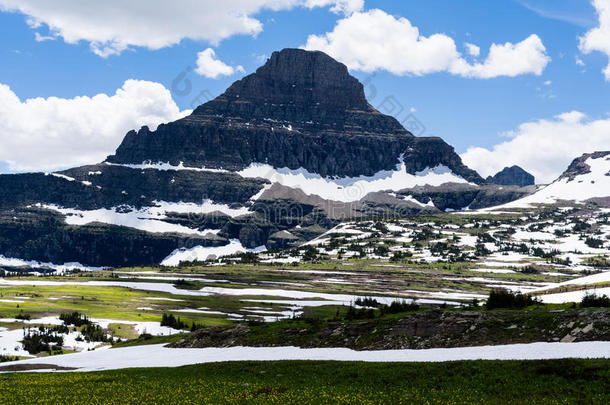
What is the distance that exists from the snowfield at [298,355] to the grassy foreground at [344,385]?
336 cm

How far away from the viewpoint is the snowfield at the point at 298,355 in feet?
109

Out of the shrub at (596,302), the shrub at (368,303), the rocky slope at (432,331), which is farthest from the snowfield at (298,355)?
the shrub at (368,303)

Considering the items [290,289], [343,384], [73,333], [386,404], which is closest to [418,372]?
[343,384]

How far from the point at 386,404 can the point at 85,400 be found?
58.8 feet

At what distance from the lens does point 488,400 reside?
25219 mm

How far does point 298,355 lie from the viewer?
45.0 m

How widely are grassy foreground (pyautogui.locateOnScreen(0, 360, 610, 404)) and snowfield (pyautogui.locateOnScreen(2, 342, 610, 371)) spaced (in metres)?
3.36

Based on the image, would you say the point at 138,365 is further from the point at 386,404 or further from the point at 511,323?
the point at 511,323

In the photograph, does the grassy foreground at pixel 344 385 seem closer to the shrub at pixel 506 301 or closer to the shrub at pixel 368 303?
the shrub at pixel 506 301

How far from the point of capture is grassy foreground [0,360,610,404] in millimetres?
25844

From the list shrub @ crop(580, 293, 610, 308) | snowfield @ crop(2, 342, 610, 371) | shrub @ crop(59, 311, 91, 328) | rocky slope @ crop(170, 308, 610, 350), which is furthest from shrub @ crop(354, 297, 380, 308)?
shrub @ crop(59, 311, 91, 328)

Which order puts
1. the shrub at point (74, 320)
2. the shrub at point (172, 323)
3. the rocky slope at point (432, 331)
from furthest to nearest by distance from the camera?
1. the shrub at point (172, 323)
2. the shrub at point (74, 320)
3. the rocky slope at point (432, 331)

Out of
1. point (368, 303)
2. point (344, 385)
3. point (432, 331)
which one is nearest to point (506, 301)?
point (432, 331)

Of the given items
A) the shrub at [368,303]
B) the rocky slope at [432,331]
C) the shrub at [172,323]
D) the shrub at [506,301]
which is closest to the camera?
the rocky slope at [432,331]
